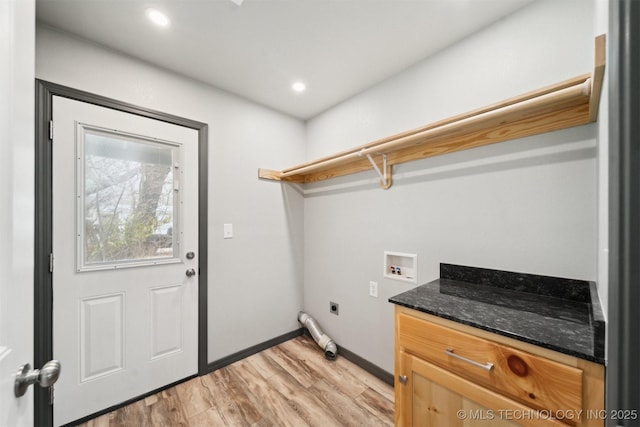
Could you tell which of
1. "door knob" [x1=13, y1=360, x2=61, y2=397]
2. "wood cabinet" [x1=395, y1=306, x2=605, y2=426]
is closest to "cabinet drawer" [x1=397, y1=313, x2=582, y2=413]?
"wood cabinet" [x1=395, y1=306, x2=605, y2=426]

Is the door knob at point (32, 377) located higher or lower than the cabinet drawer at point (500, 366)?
higher

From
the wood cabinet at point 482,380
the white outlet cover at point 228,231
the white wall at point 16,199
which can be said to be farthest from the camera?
the white outlet cover at point 228,231

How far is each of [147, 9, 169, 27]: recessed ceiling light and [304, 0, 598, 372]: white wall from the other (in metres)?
1.39

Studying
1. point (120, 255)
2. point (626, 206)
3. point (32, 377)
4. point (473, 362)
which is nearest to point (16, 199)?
point (32, 377)

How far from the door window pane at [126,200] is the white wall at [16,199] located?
114 cm

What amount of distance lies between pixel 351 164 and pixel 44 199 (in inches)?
77.5

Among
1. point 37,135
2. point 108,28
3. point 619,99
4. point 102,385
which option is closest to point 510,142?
point 619,99

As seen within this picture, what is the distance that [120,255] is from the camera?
5.34ft

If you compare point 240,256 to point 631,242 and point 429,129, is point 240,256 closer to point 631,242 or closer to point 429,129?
point 429,129

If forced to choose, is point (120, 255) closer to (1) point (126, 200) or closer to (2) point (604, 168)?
(1) point (126, 200)

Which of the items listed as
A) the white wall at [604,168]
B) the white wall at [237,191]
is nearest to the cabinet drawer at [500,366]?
the white wall at [604,168]

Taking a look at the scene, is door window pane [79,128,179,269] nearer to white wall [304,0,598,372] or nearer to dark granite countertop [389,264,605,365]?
white wall [304,0,598,372]

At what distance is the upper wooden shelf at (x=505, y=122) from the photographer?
3.14ft

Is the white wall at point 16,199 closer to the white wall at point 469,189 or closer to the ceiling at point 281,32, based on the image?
the ceiling at point 281,32
